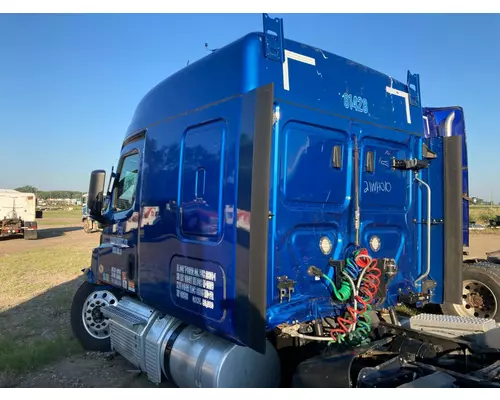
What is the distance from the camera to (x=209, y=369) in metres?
3.13

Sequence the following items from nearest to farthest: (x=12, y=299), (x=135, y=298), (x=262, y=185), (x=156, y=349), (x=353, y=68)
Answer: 1. (x=262, y=185)
2. (x=353, y=68)
3. (x=156, y=349)
4. (x=135, y=298)
5. (x=12, y=299)

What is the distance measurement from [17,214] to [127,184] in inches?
822

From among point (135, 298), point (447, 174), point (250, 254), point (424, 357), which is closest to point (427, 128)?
point (447, 174)

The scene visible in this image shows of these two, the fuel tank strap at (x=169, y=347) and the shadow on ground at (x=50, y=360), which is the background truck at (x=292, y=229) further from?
the shadow on ground at (x=50, y=360)

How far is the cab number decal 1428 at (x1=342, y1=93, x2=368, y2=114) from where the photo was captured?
344 centimetres

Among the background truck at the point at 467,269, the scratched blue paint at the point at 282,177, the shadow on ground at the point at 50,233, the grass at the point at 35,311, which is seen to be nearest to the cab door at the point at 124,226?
the scratched blue paint at the point at 282,177

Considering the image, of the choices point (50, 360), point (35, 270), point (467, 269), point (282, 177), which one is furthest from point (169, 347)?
point (35, 270)

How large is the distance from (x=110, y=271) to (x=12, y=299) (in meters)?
4.76

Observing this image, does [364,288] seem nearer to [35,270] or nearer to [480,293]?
[480,293]

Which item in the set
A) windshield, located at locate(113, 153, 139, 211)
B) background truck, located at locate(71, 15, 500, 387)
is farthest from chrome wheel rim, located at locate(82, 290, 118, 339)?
windshield, located at locate(113, 153, 139, 211)

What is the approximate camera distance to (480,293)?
5.63 metres

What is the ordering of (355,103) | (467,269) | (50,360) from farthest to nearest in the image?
1. (467,269)
2. (50,360)
3. (355,103)

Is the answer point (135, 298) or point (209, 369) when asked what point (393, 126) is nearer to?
point (209, 369)

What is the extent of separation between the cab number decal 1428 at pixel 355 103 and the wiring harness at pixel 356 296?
124 centimetres
